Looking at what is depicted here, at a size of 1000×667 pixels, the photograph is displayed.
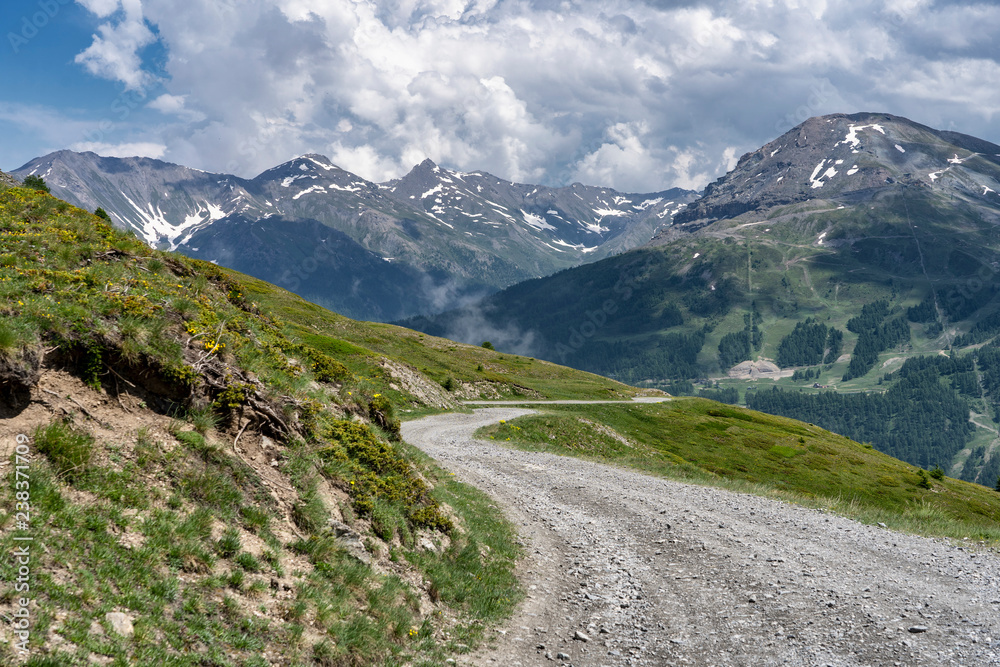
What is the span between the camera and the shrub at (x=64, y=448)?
Answer: 8930 mm

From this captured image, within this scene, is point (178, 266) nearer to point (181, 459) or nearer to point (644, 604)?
point (181, 459)

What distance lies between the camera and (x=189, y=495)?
34.7 feet

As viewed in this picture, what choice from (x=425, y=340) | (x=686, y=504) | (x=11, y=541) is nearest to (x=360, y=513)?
(x=11, y=541)

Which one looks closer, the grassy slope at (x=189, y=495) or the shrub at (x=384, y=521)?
the grassy slope at (x=189, y=495)

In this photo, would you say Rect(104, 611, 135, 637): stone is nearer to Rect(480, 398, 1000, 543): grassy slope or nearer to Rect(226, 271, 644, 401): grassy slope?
Rect(480, 398, 1000, 543): grassy slope

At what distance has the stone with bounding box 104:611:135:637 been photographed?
742 cm

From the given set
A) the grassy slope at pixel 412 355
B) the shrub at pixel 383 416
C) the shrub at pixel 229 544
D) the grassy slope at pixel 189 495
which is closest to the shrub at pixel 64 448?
the grassy slope at pixel 189 495

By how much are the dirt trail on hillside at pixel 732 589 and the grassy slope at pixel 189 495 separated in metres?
2.15

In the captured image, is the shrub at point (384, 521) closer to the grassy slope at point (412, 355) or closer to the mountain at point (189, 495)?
the mountain at point (189, 495)

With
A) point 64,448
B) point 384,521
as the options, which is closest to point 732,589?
point 384,521

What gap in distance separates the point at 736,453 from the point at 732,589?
2446 inches

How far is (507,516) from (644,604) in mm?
8898

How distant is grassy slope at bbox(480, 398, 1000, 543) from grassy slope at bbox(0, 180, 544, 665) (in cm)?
2564

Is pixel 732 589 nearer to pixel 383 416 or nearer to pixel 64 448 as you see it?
pixel 383 416
